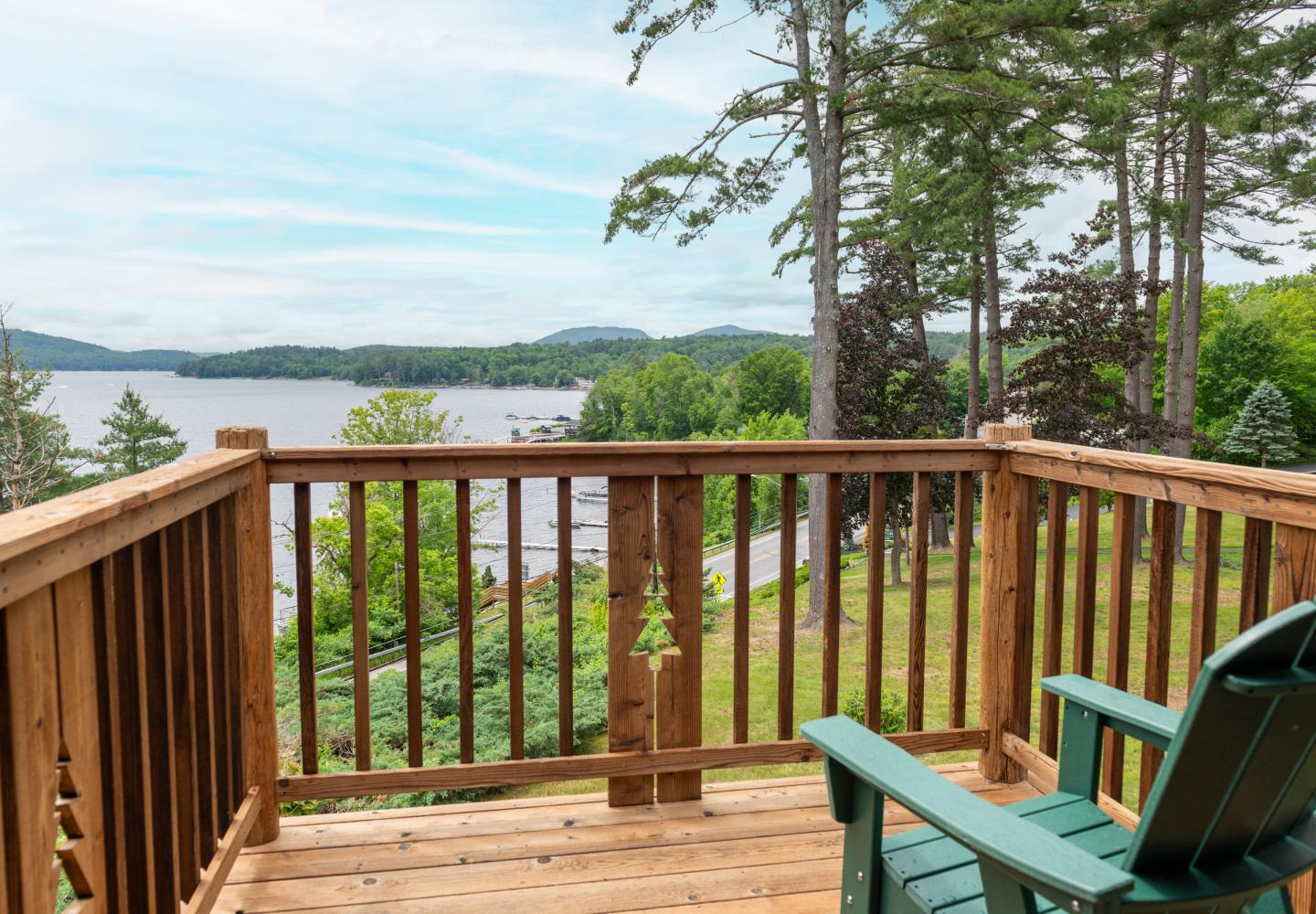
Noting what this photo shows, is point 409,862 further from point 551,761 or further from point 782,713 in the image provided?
point 782,713

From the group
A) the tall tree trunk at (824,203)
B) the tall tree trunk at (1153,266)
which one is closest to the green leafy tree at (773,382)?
the tall tree trunk at (1153,266)

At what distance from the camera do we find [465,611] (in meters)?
2.47

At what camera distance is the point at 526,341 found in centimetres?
2600

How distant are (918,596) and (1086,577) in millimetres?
542

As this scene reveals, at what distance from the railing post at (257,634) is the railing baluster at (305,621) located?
9 cm

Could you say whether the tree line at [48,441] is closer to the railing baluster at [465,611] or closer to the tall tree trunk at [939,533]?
the tall tree trunk at [939,533]

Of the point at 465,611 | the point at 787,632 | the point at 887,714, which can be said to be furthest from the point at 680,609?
the point at 887,714

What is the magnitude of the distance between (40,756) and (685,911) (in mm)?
1522

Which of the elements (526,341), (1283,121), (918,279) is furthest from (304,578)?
(526,341)

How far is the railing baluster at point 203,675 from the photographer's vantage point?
1.83 meters

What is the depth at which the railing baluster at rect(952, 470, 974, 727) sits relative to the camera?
276 centimetres

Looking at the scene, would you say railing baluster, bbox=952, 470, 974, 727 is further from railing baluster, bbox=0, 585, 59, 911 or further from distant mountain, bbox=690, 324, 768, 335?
distant mountain, bbox=690, 324, 768, 335

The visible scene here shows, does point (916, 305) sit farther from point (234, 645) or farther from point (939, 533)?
point (234, 645)

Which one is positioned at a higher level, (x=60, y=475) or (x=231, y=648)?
(x=231, y=648)
